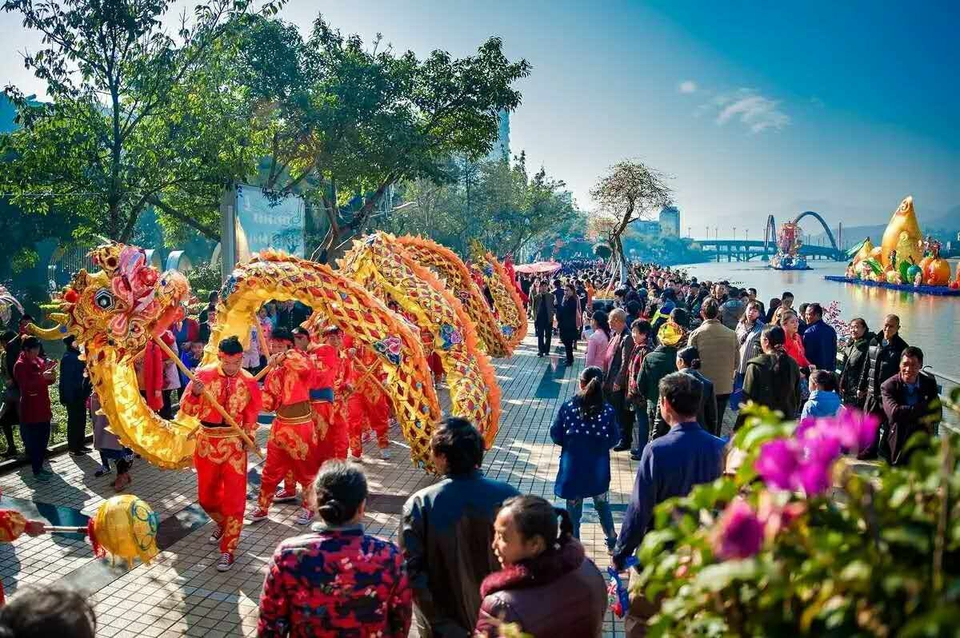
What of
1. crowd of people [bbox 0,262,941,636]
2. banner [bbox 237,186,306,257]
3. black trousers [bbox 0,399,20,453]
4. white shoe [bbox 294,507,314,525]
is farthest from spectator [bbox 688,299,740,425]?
banner [bbox 237,186,306,257]

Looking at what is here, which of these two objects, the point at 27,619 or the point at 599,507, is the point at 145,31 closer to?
the point at 599,507

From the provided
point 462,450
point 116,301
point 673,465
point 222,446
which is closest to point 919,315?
point 673,465

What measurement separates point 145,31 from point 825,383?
34.0 feet

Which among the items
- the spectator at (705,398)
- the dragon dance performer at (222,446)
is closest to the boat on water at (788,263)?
the spectator at (705,398)

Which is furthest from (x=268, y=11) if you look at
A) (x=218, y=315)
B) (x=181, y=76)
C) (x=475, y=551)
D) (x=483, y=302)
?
(x=475, y=551)

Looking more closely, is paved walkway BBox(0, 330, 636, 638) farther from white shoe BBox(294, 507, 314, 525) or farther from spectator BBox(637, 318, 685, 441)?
spectator BBox(637, 318, 685, 441)

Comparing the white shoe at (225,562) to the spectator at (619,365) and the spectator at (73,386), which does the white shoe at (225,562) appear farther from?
the spectator at (619,365)

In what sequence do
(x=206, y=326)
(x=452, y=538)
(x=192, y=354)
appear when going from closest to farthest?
(x=452, y=538), (x=192, y=354), (x=206, y=326)

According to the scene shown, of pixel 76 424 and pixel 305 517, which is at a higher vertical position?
pixel 76 424

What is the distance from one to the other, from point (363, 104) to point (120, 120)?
6.32 meters

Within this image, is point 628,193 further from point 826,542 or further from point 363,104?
point 826,542

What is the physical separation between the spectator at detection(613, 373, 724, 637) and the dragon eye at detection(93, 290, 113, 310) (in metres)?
4.13

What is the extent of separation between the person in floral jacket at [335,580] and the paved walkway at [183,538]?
2.12m

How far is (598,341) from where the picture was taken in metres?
8.35
